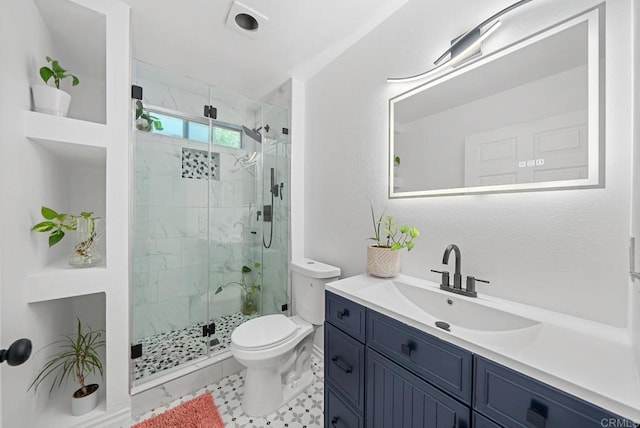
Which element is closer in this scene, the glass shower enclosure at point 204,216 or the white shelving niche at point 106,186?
the white shelving niche at point 106,186

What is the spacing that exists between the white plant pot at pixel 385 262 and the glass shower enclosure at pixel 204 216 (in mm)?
1008

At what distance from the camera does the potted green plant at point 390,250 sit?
129 cm

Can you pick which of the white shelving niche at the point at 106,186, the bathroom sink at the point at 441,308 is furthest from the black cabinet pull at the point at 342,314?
the white shelving niche at the point at 106,186

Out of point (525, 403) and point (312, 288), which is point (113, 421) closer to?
point (312, 288)

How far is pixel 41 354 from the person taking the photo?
4.28 feet

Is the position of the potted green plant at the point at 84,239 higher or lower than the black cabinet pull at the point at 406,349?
higher

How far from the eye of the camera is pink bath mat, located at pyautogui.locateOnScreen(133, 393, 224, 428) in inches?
54.0

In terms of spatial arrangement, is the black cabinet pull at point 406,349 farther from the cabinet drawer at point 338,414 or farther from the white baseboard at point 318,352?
the white baseboard at point 318,352

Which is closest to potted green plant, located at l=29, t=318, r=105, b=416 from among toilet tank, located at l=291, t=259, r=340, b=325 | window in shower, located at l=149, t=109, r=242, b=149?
toilet tank, located at l=291, t=259, r=340, b=325

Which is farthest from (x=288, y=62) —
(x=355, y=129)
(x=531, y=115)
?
(x=531, y=115)

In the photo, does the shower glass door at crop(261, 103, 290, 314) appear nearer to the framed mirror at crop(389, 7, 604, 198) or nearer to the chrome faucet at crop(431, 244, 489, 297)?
the framed mirror at crop(389, 7, 604, 198)

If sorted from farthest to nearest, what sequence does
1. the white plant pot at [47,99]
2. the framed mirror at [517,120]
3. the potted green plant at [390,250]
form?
the potted green plant at [390,250]
the white plant pot at [47,99]
the framed mirror at [517,120]
